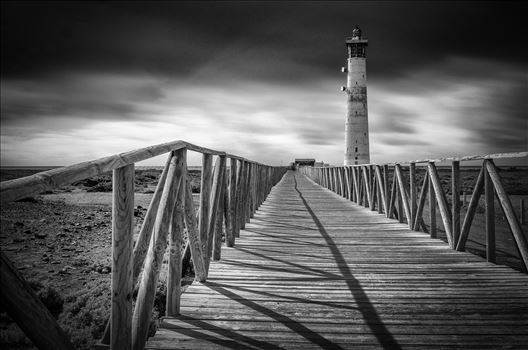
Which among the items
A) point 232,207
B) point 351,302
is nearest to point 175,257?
point 351,302

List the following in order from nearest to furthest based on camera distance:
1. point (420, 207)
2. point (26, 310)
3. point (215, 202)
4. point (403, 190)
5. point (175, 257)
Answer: point (26, 310), point (175, 257), point (215, 202), point (420, 207), point (403, 190)

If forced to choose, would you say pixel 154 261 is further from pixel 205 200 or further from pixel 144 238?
pixel 205 200

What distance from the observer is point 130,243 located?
74.8 inches

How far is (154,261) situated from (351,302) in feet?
5.99

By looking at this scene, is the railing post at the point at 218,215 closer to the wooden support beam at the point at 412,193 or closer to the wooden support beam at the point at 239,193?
the wooden support beam at the point at 239,193

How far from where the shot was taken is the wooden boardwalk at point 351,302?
8.09 ft

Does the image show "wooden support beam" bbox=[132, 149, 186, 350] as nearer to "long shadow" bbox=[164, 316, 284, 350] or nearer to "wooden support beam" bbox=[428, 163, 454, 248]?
"long shadow" bbox=[164, 316, 284, 350]

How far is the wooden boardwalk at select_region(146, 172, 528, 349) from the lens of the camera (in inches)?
97.0

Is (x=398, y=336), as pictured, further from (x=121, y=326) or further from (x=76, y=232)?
(x=76, y=232)

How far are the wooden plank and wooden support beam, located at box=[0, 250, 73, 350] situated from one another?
21.2 inches

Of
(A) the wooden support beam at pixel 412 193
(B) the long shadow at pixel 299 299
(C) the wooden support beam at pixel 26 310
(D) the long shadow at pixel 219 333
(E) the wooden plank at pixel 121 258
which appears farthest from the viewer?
(A) the wooden support beam at pixel 412 193

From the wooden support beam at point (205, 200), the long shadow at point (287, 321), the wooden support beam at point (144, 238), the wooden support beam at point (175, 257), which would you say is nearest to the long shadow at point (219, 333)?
the wooden support beam at point (175, 257)

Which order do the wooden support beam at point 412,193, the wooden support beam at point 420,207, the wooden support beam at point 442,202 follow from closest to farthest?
the wooden support beam at point 442,202 → the wooden support beam at point 420,207 → the wooden support beam at point 412,193

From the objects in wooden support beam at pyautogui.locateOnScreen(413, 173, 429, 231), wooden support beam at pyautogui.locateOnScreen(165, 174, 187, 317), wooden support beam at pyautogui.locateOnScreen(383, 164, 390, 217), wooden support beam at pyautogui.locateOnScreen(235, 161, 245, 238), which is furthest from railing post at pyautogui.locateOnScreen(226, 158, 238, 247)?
wooden support beam at pyautogui.locateOnScreen(383, 164, 390, 217)
